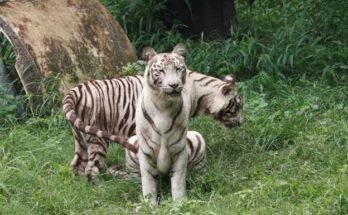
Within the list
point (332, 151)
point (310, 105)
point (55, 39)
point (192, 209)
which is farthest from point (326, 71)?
point (192, 209)

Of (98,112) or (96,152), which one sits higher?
(98,112)

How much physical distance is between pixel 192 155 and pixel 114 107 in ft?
2.90

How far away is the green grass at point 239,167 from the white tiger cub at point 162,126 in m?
0.17

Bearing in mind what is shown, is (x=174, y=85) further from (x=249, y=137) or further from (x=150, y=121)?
(x=249, y=137)

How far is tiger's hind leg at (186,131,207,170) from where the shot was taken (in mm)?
6547

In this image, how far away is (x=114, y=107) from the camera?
7082mm

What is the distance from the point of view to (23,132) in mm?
7395

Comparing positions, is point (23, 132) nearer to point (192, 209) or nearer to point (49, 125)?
point (49, 125)

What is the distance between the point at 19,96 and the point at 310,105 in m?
2.59

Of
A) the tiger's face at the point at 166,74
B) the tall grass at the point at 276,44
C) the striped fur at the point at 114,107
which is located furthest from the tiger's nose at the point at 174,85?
the tall grass at the point at 276,44

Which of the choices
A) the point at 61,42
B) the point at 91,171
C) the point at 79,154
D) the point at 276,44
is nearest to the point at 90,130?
the point at 91,171

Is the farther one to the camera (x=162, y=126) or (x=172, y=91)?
(x=162, y=126)

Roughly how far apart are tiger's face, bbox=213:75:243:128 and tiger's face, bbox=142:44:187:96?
3.59 ft

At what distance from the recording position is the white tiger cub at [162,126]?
19.8ft
